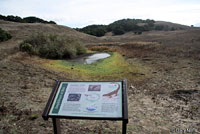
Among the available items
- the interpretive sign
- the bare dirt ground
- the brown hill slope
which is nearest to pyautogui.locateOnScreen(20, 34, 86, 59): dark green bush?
the bare dirt ground

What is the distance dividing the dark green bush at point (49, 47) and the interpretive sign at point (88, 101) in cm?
902

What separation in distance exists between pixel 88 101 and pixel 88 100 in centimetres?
2

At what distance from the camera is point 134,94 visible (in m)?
5.39

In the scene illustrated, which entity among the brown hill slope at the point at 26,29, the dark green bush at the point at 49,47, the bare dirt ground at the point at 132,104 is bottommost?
the bare dirt ground at the point at 132,104

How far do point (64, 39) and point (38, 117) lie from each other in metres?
9.95

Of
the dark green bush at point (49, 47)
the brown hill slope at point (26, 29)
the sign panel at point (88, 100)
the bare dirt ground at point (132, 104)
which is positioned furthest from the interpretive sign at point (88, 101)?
the brown hill slope at point (26, 29)

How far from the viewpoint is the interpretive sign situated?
233 centimetres

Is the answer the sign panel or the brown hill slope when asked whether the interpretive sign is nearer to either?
the sign panel

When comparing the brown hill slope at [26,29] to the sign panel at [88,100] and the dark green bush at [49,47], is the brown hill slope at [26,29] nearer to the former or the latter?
the dark green bush at [49,47]

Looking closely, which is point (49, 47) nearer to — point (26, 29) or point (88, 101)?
point (88, 101)

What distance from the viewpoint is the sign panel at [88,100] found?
2369mm

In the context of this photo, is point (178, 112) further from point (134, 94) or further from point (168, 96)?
point (134, 94)

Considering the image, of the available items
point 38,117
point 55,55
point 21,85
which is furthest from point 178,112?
point 55,55

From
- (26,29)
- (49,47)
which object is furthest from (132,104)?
(26,29)
